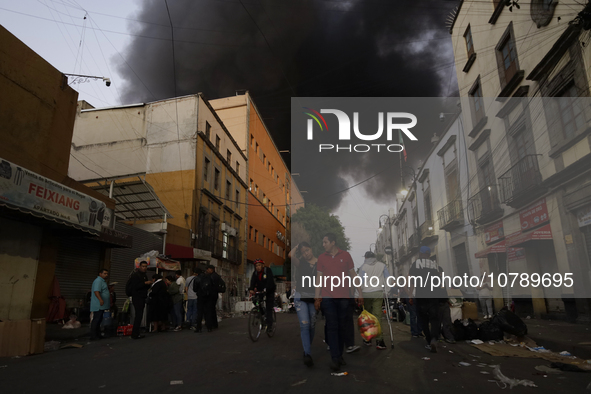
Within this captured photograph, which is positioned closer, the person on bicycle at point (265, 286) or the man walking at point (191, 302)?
the person on bicycle at point (265, 286)

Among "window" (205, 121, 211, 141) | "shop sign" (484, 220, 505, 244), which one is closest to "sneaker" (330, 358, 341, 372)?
"shop sign" (484, 220, 505, 244)

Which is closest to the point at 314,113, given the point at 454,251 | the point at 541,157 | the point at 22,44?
the point at 541,157

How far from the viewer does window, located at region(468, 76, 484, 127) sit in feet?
57.7

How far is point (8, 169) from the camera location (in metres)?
7.32

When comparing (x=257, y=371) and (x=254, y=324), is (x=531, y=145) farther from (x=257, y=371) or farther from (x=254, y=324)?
(x=257, y=371)

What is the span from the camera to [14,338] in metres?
6.54

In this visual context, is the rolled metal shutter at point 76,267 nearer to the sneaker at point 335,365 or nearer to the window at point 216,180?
the sneaker at point 335,365

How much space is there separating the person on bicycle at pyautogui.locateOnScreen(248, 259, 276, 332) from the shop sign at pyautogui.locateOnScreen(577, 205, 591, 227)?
8.20 metres

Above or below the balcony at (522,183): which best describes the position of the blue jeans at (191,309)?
below

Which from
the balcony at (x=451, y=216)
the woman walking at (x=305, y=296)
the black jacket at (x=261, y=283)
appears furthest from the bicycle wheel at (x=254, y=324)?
the balcony at (x=451, y=216)

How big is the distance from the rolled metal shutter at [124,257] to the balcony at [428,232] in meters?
15.0

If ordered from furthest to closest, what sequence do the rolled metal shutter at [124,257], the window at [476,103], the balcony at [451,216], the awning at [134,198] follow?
the balcony at [451,216]
the window at [476,103]
the awning at [134,198]
the rolled metal shutter at [124,257]

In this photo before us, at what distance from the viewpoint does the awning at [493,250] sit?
1466 cm

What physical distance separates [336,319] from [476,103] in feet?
53.6
